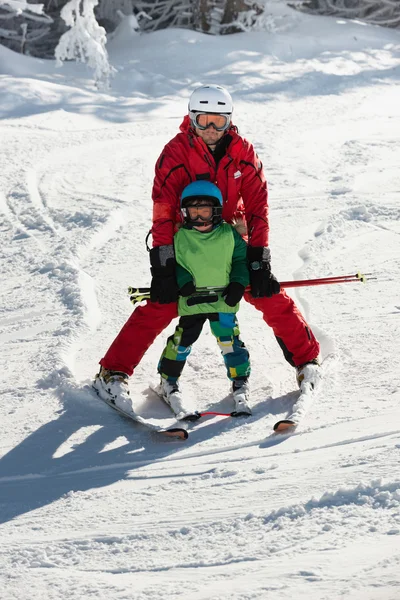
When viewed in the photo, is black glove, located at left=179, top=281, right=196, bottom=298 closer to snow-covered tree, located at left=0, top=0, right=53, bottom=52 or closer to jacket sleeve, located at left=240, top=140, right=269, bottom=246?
jacket sleeve, located at left=240, top=140, right=269, bottom=246

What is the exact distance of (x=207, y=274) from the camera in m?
4.44

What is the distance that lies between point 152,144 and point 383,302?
4975mm

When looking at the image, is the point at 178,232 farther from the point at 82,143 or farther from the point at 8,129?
the point at 8,129

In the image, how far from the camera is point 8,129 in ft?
34.9

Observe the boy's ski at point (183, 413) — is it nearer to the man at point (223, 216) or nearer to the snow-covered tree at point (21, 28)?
the man at point (223, 216)

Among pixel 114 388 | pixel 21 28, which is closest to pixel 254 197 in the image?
pixel 114 388

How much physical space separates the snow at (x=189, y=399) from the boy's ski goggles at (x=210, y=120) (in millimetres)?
1411

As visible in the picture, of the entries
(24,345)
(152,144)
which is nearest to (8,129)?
(152,144)

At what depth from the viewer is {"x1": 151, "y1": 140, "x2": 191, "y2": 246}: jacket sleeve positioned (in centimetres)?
452

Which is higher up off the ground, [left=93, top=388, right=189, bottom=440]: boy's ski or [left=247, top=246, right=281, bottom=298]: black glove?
[left=247, top=246, right=281, bottom=298]: black glove

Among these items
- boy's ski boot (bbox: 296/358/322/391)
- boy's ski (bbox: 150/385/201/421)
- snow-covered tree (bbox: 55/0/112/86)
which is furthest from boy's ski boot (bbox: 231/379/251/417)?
snow-covered tree (bbox: 55/0/112/86)

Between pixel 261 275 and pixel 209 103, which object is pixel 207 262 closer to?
pixel 261 275

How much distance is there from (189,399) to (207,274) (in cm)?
73

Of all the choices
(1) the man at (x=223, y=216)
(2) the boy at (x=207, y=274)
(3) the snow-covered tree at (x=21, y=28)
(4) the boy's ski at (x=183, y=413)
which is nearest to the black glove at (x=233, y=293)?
(2) the boy at (x=207, y=274)
